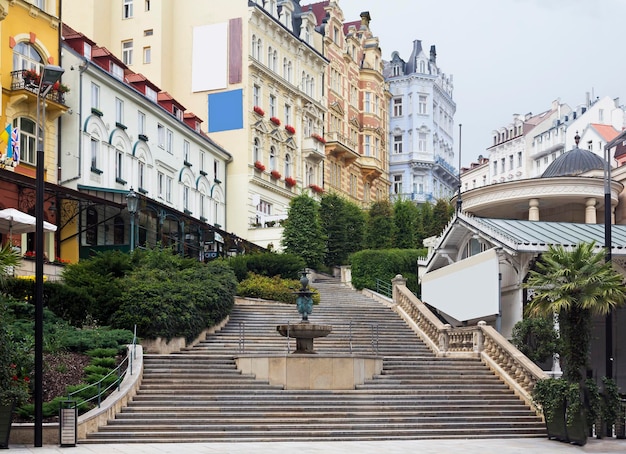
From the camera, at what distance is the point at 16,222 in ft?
105

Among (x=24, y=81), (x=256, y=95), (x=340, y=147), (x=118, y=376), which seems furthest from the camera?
(x=340, y=147)

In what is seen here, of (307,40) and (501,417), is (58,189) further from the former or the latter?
(307,40)

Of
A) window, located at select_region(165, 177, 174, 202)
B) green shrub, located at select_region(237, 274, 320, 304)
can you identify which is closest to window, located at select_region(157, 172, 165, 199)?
window, located at select_region(165, 177, 174, 202)

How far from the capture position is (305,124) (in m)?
67.8

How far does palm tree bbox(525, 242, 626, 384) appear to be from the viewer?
22984 millimetres

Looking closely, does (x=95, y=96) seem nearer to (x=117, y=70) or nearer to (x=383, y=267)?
(x=117, y=70)

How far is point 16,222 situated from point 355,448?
1602cm

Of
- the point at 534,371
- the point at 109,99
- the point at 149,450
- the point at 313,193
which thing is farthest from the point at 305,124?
the point at 149,450

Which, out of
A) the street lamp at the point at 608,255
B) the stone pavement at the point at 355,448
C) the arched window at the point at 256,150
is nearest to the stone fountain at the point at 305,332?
the stone pavement at the point at 355,448

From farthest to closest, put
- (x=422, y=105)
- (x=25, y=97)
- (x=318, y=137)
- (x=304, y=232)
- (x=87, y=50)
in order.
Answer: (x=422, y=105) < (x=318, y=137) < (x=304, y=232) < (x=87, y=50) < (x=25, y=97)

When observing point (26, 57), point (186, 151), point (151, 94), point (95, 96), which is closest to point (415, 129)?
point (186, 151)

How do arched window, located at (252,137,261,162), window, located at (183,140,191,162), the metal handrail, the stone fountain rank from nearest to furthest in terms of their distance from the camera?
1. the metal handrail
2. the stone fountain
3. window, located at (183,140,191,162)
4. arched window, located at (252,137,261,162)

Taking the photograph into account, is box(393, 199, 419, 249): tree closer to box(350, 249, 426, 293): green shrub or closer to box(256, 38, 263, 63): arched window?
box(350, 249, 426, 293): green shrub

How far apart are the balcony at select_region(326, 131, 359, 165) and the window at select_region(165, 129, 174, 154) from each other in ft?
66.5
